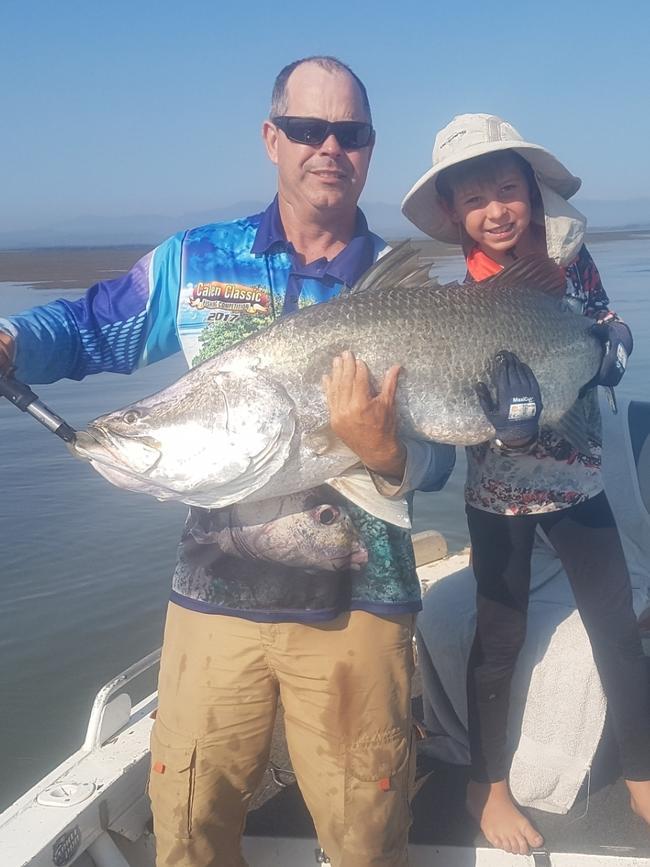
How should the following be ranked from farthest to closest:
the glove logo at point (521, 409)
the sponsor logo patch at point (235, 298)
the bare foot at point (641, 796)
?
1. the bare foot at point (641, 796)
2. the sponsor logo patch at point (235, 298)
3. the glove logo at point (521, 409)

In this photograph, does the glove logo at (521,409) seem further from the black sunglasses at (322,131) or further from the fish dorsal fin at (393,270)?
the black sunglasses at (322,131)

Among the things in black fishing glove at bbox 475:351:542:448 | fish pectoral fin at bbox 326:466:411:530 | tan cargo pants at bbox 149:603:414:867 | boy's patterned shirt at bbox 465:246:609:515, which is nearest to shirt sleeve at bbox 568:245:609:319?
boy's patterned shirt at bbox 465:246:609:515

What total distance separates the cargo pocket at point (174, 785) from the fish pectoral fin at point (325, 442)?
3.48 feet

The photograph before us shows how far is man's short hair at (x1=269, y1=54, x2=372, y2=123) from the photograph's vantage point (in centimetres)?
277

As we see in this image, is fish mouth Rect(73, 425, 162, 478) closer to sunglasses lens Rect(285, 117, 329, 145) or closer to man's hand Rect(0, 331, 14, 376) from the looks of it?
man's hand Rect(0, 331, 14, 376)

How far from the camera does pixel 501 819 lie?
3369mm

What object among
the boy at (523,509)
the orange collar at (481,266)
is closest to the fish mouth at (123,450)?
the boy at (523,509)

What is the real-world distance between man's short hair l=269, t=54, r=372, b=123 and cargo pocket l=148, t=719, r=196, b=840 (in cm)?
217

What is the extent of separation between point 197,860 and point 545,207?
9.08ft

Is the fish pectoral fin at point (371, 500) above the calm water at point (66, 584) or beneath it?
above

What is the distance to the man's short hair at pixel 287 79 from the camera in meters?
2.77

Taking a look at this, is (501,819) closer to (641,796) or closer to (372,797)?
(641,796)

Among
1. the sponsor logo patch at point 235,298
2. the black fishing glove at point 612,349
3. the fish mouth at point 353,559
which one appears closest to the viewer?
the fish mouth at point 353,559

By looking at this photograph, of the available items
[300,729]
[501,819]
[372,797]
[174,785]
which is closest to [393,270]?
[300,729]
